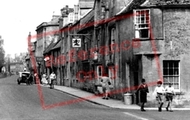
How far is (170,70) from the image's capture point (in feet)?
85.9

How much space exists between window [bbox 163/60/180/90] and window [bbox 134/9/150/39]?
2.18 m

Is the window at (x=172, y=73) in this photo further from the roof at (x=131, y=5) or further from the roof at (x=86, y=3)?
the roof at (x=86, y=3)

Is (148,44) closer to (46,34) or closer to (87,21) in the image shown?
(87,21)

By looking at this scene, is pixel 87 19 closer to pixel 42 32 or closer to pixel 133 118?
pixel 133 118

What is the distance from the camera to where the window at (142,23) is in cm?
2627

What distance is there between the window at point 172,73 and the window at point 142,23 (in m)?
2.18

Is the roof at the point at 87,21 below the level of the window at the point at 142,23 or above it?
above

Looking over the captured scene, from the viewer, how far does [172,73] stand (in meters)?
26.1

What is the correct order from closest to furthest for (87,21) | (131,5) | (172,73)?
(172,73) < (131,5) < (87,21)

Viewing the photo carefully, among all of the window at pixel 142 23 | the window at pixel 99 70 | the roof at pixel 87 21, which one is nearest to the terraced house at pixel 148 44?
the window at pixel 142 23

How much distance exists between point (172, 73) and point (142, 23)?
11.7 feet

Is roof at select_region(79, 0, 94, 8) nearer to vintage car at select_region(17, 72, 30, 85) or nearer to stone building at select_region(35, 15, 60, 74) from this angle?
vintage car at select_region(17, 72, 30, 85)

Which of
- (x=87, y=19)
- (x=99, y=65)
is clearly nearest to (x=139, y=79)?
(x=99, y=65)

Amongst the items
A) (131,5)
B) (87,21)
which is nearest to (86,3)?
(87,21)
